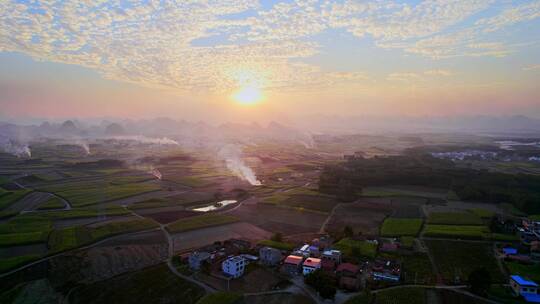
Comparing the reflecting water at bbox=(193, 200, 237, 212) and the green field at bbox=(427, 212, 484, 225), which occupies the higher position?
the reflecting water at bbox=(193, 200, 237, 212)

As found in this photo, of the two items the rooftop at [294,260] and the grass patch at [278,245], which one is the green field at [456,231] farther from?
the rooftop at [294,260]

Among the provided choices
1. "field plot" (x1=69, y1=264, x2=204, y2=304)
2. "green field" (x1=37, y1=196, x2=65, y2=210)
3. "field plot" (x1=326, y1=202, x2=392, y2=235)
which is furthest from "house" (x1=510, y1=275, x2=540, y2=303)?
"green field" (x1=37, y1=196, x2=65, y2=210)

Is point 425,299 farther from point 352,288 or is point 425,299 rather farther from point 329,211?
point 329,211

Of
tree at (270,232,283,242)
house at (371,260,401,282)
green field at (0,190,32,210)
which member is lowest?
house at (371,260,401,282)

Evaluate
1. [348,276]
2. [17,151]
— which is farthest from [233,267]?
[17,151]

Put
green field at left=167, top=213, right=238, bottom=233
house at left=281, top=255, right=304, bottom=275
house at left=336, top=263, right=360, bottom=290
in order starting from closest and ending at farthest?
house at left=336, top=263, right=360, bottom=290 < house at left=281, top=255, right=304, bottom=275 < green field at left=167, top=213, right=238, bottom=233

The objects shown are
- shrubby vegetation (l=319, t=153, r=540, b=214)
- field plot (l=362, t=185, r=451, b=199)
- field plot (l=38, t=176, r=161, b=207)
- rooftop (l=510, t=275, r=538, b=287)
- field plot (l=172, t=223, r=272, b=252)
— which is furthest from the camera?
field plot (l=362, t=185, r=451, b=199)

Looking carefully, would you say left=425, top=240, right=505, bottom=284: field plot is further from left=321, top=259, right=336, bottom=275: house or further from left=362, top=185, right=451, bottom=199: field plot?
left=362, top=185, right=451, bottom=199: field plot
